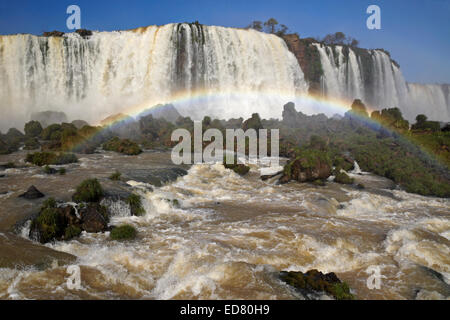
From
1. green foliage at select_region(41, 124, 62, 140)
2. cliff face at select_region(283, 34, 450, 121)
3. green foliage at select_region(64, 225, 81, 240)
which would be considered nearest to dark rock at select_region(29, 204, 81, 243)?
green foliage at select_region(64, 225, 81, 240)

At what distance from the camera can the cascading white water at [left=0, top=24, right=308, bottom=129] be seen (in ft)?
103

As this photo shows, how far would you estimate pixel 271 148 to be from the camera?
25172 mm

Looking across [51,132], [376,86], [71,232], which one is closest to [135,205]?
[71,232]

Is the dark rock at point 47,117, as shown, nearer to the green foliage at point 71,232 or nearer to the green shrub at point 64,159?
the green shrub at point 64,159

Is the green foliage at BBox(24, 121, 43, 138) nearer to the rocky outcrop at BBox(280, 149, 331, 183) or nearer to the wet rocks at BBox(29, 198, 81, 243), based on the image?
the wet rocks at BBox(29, 198, 81, 243)

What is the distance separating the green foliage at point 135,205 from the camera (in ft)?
34.7

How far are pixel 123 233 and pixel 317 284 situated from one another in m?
4.83

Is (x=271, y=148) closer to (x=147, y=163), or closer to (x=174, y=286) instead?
(x=147, y=163)

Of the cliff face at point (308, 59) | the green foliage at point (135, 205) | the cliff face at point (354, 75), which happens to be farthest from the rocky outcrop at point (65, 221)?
the cliff face at point (308, 59)

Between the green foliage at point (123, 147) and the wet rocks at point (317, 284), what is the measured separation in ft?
55.0

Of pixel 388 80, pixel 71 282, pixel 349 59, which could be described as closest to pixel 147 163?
pixel 71 282

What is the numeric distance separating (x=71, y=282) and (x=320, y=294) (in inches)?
172

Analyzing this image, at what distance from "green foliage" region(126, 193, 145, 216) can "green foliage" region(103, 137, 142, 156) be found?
10939 millimetres
